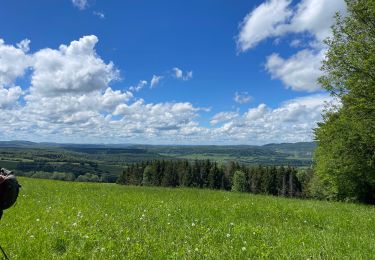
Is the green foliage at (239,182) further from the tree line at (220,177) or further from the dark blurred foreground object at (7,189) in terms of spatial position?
the dark blurred foreground object at (7,189)

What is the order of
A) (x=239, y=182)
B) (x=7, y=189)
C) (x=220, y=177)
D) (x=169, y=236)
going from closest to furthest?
(x=7, y=189), (x=169, y=236), (x=239, y=182), (x=220, y=177)

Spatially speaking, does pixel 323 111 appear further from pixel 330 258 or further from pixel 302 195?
pixel 302 195

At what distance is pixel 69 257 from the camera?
7.06 meters

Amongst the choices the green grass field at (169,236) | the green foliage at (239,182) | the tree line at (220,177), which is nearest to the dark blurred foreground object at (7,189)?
the green grass field at (169,236)

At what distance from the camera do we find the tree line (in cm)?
11175

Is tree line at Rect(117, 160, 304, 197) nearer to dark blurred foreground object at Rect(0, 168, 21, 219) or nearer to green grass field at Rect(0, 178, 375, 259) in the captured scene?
green grass field at Rect(0, 178, 375, 259)

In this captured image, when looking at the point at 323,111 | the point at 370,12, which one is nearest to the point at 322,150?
the point at 323,111

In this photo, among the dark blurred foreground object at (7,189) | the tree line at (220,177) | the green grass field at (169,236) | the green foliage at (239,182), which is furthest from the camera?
the green foliage at (239,182)

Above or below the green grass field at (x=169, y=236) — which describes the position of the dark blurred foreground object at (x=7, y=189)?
above

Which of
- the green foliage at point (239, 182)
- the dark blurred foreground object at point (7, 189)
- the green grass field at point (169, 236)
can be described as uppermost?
the dark blurred foreground object at point (7, 189)

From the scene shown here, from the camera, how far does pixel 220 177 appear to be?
411 feet

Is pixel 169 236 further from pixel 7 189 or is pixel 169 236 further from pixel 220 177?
pixel 220 177

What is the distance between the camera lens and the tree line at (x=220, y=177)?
111750 millimetres

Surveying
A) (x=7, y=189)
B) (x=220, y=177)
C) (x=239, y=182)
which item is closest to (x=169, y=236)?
(x=7, y=189)
